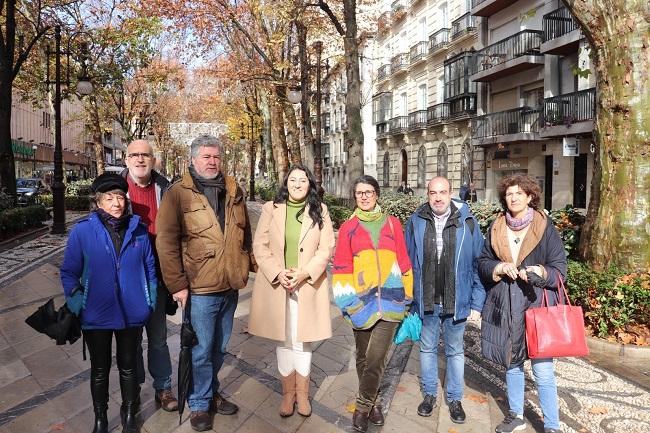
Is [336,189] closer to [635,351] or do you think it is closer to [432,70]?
[432,70]

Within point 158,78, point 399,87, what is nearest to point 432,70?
point 399,87

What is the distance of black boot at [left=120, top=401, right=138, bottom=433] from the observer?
10.8 feet

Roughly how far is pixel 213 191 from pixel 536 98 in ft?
72.8

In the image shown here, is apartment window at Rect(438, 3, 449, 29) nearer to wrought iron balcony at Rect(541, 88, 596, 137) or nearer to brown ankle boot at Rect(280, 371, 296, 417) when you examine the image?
wrought iron balcony at Rect(541, 88, 596, 137)

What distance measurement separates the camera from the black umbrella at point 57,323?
303cm

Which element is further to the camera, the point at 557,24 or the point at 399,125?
the point at 399,125

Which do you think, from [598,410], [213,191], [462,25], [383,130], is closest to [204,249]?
[213,191]

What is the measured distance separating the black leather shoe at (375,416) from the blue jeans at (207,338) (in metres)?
1.15

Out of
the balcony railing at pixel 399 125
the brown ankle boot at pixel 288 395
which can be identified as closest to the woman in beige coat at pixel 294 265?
the brown ankle boot at pixel 288 395

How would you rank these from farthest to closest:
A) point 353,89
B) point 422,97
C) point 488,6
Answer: point 422,97 → point 488,6 → point 353,89

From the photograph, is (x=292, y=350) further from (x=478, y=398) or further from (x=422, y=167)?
(x=422, y=167)

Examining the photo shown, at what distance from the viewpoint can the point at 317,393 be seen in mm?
4031

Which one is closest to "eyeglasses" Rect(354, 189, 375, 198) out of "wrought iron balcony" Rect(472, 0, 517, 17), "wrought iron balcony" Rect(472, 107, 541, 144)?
"wrought iron balcony" Rect(472, 107, 541, 144)

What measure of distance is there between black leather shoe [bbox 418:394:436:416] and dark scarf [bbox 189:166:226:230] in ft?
6.48
